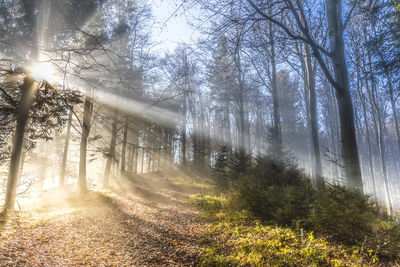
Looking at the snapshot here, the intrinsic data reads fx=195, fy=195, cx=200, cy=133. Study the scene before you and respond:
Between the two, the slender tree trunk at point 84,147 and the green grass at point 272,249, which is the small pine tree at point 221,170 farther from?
the slender tree trunk at point 84,147

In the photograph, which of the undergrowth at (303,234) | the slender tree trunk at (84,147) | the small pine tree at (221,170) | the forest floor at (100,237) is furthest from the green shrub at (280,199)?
the slender tree trunk at (84,147)

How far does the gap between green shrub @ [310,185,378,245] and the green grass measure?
36 cm

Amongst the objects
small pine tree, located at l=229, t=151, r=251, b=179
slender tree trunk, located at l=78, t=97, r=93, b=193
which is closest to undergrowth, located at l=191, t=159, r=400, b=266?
small pine tree, located at l=229, t=151, r=251, b=179

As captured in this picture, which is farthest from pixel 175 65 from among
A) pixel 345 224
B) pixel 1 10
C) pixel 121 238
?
pixel 345 224

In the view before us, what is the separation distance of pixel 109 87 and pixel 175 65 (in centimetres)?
906

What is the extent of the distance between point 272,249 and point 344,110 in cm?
407

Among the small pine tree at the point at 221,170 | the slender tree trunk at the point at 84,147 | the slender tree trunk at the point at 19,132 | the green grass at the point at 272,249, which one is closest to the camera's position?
the green grass at the point at 272,249

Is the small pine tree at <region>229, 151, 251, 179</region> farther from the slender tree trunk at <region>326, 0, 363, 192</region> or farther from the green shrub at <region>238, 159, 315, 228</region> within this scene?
the slender tree trunk at <region>326, 0, 363, 192</region>

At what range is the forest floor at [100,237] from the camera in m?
3.72

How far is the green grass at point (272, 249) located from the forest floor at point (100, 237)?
0.42 m

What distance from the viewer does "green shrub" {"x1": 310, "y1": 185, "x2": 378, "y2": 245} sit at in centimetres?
379

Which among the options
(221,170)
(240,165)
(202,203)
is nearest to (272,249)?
(202,203)

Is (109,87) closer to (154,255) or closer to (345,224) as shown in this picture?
(154,255)

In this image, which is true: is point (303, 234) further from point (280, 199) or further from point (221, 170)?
point (221, 170)
